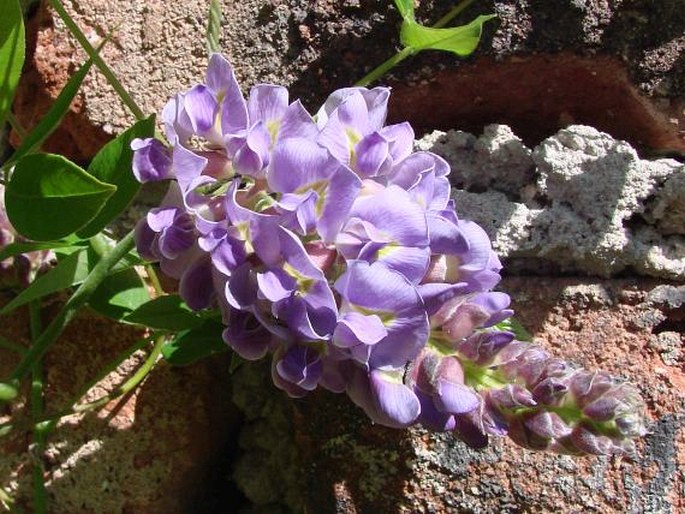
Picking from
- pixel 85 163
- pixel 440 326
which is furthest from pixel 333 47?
pixel 440 326

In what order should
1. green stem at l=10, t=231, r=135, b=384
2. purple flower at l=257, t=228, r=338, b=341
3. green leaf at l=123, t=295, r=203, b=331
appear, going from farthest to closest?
green leaf at l=123, t=295, r=203, b=331 < green stem at l=10, t=231, r=135, b=384 < purple flower at l=257, t=228, r=338, b=341

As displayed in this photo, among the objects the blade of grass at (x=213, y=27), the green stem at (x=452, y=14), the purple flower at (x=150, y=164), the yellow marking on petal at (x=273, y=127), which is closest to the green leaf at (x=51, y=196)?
the purple flower at (x=150, y=164)

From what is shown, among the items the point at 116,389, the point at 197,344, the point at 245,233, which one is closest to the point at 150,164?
the point at 245,233

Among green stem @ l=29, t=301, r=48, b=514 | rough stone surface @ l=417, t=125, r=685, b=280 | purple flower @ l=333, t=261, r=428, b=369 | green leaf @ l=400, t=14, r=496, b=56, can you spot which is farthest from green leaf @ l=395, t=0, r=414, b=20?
green stem @ l=29, t=301, r=48, b=514

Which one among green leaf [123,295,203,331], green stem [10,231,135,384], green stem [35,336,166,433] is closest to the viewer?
green stem [10,231,135,384]

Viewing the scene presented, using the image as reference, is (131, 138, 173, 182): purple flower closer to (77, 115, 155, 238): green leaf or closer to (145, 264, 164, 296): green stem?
(77, 115, 155, 238): green leaf

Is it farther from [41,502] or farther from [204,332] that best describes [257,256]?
[41,502]
